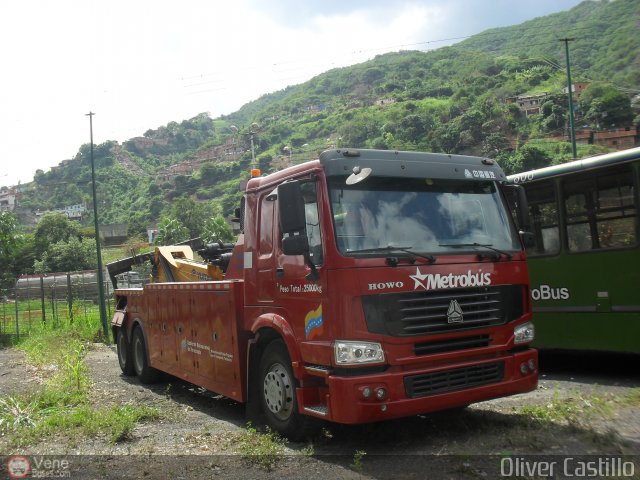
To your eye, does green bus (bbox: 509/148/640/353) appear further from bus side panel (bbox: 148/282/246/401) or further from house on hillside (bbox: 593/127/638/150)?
house on hillside (bbox: 593/127/638/150)

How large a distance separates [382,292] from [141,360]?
23.2 ft

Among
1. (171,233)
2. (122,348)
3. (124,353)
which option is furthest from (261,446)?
(171,233)

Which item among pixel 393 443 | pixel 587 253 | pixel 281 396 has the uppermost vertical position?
pixel 587 253

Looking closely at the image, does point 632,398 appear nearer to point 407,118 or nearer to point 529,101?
point 407,118

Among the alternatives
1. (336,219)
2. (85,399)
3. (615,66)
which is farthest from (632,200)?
(615,66)

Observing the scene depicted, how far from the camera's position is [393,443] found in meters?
6.03

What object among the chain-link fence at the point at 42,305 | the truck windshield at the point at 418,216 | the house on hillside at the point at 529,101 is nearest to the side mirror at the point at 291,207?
the truck windshield at the point at 418,216

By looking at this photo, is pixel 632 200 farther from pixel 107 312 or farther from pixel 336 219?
pixel 107 312

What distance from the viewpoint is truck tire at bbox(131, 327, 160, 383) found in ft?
35.7

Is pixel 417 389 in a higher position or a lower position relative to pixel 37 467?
higher

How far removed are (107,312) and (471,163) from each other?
22.5 m

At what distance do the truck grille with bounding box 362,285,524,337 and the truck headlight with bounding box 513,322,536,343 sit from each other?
143 millimetres

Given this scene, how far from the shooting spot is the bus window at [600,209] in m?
8.44

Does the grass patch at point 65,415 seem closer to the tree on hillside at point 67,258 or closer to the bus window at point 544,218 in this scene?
the bus window at point 544,218
